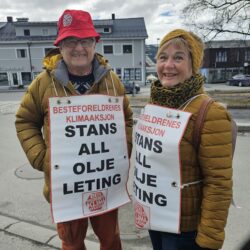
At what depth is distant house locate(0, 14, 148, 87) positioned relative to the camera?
40.5 meters

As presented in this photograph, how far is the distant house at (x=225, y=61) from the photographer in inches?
1934

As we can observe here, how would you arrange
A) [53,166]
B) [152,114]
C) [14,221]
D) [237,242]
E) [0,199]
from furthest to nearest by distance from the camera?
[0,199] → [14,221] → [237,242] → [53,166] → [152,114]

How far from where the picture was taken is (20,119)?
235 centimetres

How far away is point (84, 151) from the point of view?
216 centimetres

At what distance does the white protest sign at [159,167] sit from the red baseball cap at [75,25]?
Result: 0.75 m

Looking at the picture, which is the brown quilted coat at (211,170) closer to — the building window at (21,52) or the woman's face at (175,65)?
the woman's face at (175,65)

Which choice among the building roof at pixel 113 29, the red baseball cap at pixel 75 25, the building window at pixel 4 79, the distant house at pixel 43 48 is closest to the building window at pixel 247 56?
the building roof at pixel 113 29

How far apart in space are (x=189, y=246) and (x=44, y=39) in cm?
4264

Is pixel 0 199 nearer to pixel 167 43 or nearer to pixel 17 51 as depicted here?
pixel 167 43

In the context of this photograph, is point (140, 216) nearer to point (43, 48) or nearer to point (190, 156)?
point (190, 156)

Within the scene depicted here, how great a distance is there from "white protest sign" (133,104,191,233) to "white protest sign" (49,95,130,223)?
0.28 meters

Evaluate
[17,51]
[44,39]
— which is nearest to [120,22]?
[44,39]

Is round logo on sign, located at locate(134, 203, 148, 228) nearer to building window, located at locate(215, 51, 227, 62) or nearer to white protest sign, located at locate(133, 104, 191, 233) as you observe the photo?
white protest sign, located at locate(133, 104, 191, 233)

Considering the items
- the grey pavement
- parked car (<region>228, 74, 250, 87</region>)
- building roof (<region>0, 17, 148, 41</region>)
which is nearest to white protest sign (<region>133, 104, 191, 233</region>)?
the grey pavement
